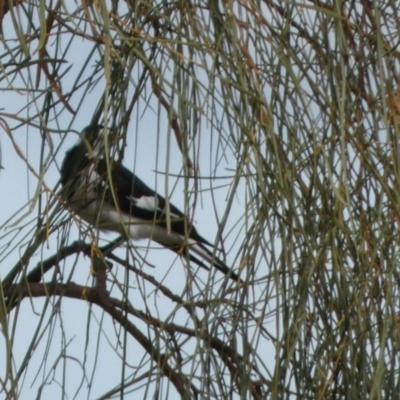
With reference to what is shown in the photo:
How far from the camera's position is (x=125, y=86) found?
887mm

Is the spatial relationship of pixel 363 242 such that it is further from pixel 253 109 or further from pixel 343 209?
pixel 253 109

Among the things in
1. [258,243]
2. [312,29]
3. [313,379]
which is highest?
[312,29]

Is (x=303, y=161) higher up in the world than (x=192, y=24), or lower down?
lower down

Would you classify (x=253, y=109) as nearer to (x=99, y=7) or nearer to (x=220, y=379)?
(x=99, y=7)

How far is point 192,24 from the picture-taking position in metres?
0.84

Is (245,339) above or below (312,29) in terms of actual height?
below

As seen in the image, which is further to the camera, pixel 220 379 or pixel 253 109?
pixel 220 379

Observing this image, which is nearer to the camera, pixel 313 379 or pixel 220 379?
pixel 313 379

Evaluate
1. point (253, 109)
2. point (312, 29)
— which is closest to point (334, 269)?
point (253, 109)

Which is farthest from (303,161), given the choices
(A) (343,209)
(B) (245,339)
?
(B) (245,339)

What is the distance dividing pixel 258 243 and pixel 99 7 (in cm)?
25

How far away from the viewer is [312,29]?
938 millimetres

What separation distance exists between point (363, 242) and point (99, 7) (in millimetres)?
311

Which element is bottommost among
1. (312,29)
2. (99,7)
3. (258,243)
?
(258,243)
